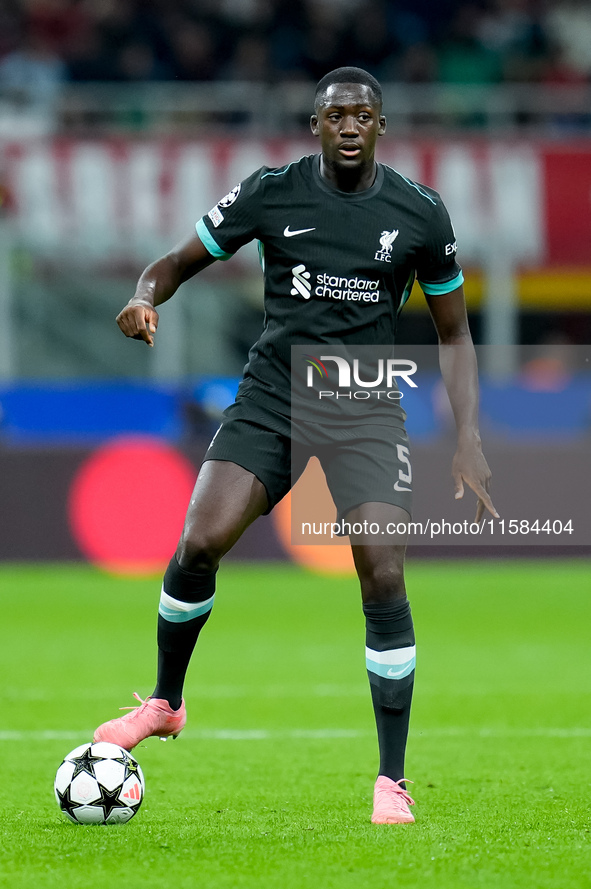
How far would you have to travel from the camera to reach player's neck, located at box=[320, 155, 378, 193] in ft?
14.6

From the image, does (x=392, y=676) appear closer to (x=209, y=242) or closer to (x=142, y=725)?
(x=142, y=725)

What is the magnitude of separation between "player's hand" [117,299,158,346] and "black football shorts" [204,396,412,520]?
47 cm

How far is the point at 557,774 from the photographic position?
515 centimetres

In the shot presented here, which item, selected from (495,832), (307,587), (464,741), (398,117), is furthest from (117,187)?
(495,832)

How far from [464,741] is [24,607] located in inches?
211

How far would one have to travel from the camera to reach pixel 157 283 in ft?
14.8

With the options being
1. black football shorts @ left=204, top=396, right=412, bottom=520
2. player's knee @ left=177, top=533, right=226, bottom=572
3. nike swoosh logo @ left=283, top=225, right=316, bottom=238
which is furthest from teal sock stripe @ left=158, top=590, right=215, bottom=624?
nike swoosh logo @ left=283, top=225, right=316, bottom=238

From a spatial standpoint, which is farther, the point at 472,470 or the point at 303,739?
the point at 303,739

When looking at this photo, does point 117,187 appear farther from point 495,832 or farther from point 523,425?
point 495,832

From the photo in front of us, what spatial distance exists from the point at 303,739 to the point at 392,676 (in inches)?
68.0

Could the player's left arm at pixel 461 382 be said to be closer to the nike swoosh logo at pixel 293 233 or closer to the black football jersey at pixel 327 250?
the black football jersey at pixel 327 250

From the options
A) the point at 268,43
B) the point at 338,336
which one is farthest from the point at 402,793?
the point at 268,43

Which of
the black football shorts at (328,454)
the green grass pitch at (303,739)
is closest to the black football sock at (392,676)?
the green grass pitch at (303,739)

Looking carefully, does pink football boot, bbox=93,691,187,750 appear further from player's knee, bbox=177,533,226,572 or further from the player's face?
the player's face
